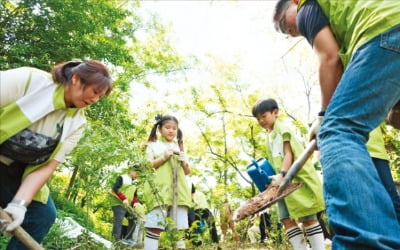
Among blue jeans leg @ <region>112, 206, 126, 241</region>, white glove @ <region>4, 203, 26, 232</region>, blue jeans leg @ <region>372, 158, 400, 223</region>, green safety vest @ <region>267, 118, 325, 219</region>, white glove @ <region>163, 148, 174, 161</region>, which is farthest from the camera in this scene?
blue jeans leg @ <region>112, 206, 126, 241</region>

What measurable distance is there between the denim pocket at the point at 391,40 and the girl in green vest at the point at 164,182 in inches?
119

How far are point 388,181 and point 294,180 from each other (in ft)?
6.69

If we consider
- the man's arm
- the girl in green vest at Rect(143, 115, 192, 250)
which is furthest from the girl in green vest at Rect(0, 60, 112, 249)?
the girl in green vest at Rect(143, 115, 192, 250)

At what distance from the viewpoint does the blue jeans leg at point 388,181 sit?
68.0 inches

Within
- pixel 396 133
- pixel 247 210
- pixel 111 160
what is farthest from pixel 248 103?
pixel 247 210

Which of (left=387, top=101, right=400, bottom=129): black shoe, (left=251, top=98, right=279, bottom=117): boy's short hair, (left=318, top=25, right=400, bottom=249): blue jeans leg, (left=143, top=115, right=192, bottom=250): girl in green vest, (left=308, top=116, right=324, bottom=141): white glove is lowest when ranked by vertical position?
(left=318, top=25, right=400, bottom=249): blue jeans leg

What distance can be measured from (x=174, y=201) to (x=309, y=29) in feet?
10.1

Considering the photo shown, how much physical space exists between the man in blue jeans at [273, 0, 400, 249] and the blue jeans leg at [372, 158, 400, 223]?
40 cm

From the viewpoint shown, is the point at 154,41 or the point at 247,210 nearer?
the point at 247,210

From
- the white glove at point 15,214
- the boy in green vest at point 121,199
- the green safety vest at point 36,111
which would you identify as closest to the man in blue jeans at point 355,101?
the green safety vest at point 36,111

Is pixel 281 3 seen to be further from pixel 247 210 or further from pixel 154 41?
pixel 154 41

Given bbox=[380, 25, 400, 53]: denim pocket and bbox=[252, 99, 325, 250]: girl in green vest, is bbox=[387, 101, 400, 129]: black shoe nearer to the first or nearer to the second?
bbox=[380, 25, 400, 53]: denim pocket

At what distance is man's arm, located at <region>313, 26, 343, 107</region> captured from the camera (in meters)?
1.53

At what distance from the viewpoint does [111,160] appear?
331 cm
